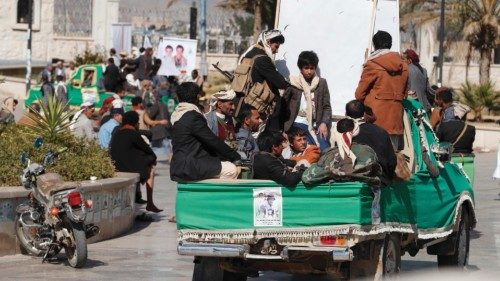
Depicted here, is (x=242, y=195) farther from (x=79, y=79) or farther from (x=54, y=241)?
(x=79, y=79)

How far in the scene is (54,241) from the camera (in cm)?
1498

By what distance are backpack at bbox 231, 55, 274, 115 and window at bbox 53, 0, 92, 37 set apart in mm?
47215

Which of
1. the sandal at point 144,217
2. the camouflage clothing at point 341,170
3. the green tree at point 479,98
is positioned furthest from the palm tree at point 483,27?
the camouflage clothing at point 341,170

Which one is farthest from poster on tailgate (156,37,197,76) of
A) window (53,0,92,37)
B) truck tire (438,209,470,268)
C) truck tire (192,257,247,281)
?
truck tire (192,257,247,281)

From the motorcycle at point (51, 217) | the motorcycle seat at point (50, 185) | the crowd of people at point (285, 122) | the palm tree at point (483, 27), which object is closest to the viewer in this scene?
the crowd of people at point (285, 122)

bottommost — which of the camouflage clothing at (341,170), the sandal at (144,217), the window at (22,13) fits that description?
the sandal at (144,217)

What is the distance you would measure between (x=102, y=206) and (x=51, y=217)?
6.39ft

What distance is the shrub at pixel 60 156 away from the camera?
636 inches

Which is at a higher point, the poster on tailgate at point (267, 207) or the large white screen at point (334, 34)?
the large white screen at point (334, 34)

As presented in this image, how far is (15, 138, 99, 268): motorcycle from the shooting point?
1473 cm

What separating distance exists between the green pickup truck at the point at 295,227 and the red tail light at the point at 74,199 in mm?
2358

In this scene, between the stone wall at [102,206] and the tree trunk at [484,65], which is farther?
the tree trunk at [484,65]

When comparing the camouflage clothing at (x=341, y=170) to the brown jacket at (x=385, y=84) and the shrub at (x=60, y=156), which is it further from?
the shrub at (x=60, y=156)

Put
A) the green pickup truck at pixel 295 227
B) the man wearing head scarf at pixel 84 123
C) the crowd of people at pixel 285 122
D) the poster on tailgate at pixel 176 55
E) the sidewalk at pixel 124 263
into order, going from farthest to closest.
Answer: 1. the poster on tailgate at pixel 176 55
2. the man wearing head scarf at pixel 84 123
3. the sidewalk at pixel 124 263
4. the crowd of people at pixel 285 122
5. the green pickup truck at pixel 295 227
